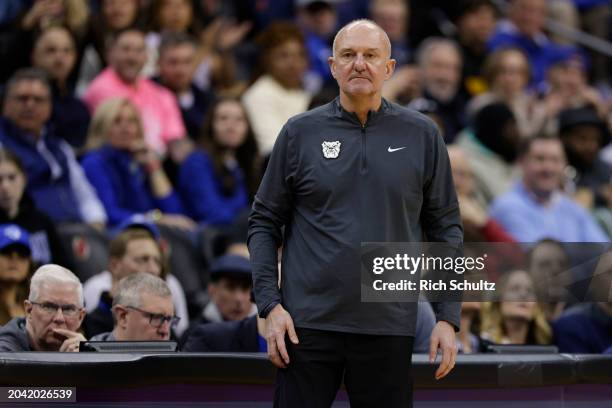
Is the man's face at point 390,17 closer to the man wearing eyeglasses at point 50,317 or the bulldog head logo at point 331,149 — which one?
the man wearing eyeglasses at point 50,317

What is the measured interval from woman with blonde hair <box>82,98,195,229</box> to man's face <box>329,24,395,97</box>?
4.27 m

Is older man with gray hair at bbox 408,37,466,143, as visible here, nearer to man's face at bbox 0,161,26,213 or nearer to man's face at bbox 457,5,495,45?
man's face at bbox 457,5,495,45

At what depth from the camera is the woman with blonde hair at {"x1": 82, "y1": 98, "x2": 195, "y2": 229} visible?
810 cm

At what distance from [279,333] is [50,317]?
157cm

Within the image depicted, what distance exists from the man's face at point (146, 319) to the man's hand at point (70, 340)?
264 mm

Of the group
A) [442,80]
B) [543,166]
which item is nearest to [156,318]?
[543,166]

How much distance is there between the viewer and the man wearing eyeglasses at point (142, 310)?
5.26 metres

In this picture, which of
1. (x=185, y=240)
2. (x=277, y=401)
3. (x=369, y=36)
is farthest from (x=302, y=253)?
(x=185, y=240)

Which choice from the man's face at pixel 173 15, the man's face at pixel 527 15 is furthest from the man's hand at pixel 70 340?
the man's face at pixel 527 15

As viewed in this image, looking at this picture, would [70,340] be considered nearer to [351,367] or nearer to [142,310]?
[142,310]

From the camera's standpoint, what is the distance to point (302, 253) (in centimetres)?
391

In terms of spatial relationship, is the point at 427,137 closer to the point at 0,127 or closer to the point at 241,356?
the point at 241,356

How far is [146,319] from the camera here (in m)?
5.28

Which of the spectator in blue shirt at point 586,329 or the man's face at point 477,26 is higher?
the man's face at point 477,26
